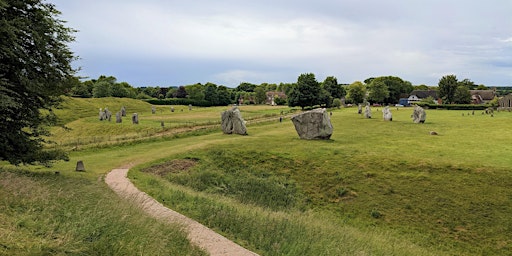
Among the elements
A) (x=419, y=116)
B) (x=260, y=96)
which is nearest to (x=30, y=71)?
(x=419, y=116)

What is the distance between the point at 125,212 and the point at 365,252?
7.73m

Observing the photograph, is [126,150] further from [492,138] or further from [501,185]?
[492,138]

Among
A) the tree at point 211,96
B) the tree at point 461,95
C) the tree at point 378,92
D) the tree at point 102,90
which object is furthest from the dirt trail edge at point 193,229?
the tree at point 378,92

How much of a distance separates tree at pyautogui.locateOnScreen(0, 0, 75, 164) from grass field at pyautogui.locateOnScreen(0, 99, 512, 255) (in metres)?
2.70

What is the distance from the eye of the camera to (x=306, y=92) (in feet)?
286

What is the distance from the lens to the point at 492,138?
3434cm

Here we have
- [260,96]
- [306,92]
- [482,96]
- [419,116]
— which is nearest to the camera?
[419,116]

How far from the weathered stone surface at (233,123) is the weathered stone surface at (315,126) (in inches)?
277

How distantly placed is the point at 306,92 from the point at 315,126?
5406 cm

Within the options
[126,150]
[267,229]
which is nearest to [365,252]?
[267,229]

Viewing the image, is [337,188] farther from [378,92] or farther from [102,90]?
[102,90]

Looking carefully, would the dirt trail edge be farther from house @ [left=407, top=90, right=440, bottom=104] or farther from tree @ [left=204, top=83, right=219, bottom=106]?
house @ [left=407, top=90, right=440, bottom=104]

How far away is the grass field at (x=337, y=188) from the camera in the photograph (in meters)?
14.2

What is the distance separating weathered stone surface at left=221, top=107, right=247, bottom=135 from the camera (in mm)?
38969
